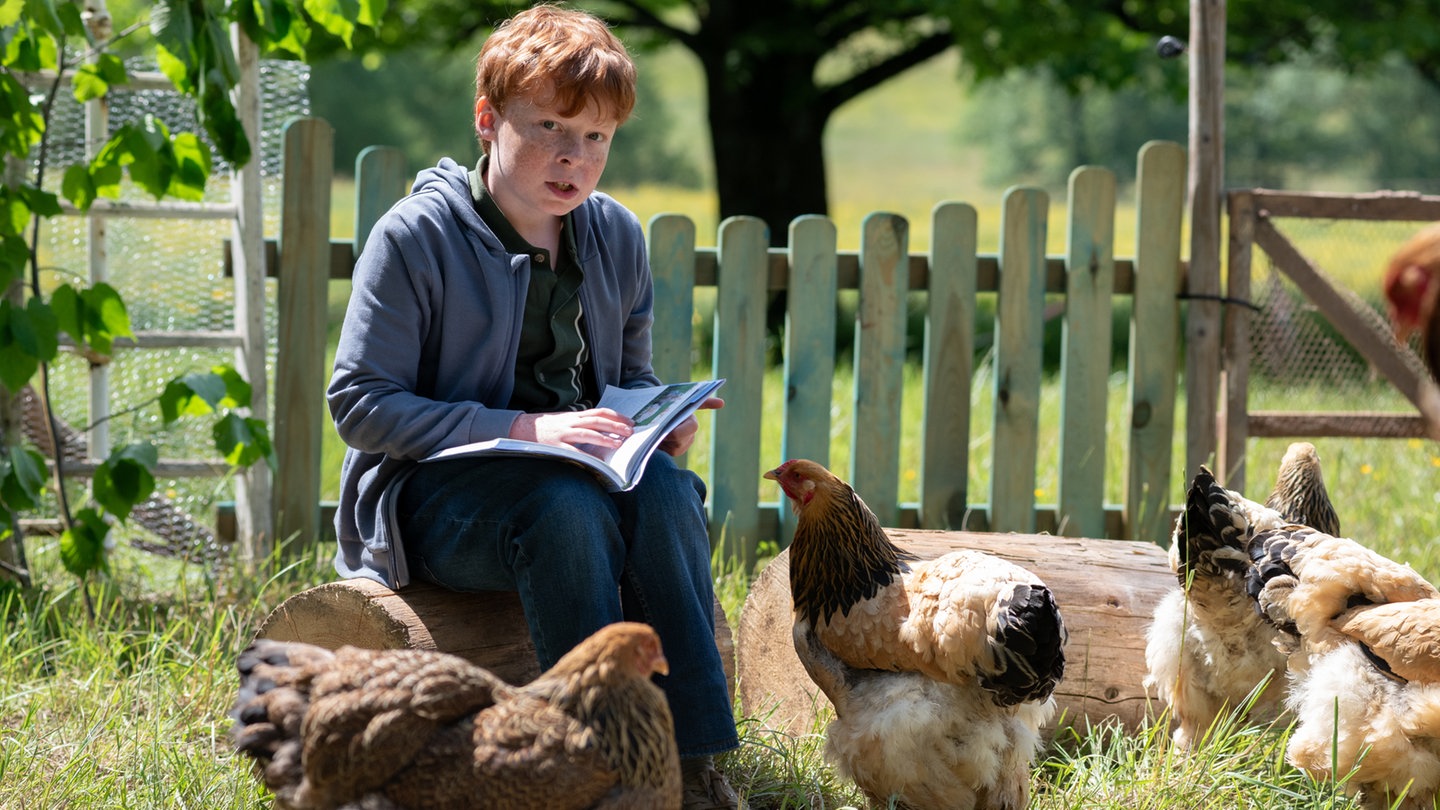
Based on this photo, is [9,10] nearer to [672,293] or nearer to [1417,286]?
[672,293]

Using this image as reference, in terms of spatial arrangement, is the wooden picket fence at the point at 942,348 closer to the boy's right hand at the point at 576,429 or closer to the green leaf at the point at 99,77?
the green leaf at the point at 99,77

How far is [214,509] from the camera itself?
4.83m

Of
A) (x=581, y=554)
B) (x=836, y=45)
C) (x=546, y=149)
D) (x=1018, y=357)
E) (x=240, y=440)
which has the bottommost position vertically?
(x=581, y=554)

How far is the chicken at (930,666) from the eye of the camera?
2781 mm

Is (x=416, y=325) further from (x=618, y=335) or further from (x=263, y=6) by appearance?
(x=263, y=6)

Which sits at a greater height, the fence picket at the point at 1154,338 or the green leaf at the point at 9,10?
the green leaf at the point at 9,10

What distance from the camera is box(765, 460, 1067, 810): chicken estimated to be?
109 inches

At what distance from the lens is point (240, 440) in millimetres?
3834

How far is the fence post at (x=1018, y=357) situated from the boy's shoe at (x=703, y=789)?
2.76 m

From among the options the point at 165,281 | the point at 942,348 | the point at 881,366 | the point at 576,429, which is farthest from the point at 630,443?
the point at 165,281

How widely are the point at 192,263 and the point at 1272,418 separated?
4244 millimetres

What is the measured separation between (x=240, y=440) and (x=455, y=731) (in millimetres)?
2084

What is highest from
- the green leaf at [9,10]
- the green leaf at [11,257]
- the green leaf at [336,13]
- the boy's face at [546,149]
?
the green leaf at [336,13]

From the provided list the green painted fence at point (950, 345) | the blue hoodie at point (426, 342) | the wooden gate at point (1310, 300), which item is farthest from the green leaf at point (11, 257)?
the wooden gate at point (1310, 300)
